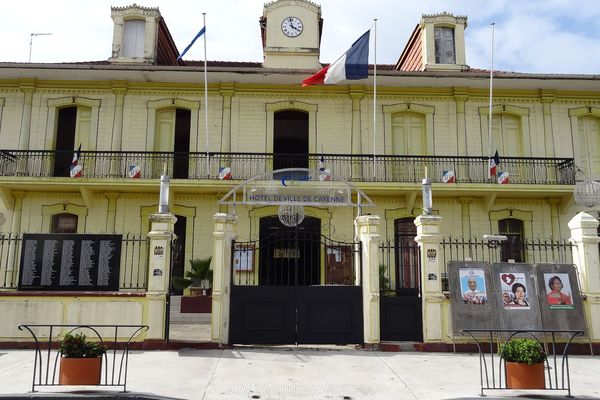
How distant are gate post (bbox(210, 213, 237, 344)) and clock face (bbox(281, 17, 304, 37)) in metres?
9.95

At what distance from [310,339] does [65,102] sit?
1224 centimetres

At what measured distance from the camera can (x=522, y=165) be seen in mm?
16484

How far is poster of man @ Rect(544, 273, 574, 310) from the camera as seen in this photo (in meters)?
9.91

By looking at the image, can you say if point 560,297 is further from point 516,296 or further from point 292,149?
point 292,149

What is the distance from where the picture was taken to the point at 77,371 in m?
6.43

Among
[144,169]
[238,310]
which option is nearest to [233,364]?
[238,310]

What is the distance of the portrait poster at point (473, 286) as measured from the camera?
9.84 m

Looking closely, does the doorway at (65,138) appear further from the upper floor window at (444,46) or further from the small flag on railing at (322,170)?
the upper floor window at (444,46)

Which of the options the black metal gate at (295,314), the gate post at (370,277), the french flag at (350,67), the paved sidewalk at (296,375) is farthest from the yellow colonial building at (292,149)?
the paved sidewalk at (296,375)

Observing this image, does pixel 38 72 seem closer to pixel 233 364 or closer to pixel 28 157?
pixel 28 157

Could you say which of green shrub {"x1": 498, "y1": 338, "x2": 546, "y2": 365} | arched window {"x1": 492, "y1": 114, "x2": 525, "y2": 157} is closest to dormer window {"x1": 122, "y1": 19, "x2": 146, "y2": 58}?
arched window {"x1": 492, "y1": 114, "x2": 525, "y2": 157}

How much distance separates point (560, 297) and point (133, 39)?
15.7 m

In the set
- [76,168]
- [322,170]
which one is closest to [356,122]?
[322,170]

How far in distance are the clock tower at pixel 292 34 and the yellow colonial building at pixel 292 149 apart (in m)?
0.05
